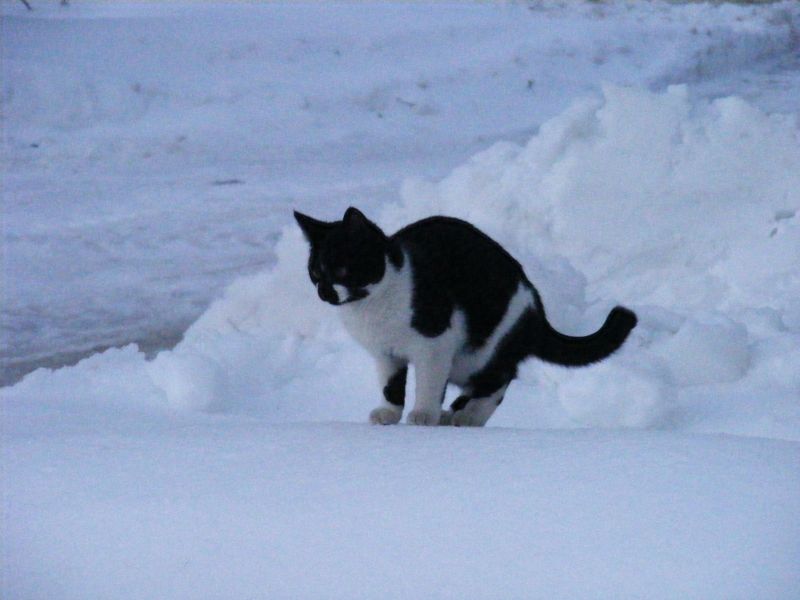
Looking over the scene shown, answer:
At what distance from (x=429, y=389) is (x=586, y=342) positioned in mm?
248

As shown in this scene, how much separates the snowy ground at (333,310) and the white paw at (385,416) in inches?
1.8

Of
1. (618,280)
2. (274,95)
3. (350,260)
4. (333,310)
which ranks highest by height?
(274,95)

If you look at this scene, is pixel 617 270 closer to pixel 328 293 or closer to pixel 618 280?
pixel 618 280

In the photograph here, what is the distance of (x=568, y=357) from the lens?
55.2 inches

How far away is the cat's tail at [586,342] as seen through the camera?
1.39 m

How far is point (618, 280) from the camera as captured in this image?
2.33 meters

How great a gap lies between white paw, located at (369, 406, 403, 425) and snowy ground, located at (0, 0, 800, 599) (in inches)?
1.8

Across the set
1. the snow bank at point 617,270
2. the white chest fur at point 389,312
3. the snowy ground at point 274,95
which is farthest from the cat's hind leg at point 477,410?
the snowy ground at point 274,95

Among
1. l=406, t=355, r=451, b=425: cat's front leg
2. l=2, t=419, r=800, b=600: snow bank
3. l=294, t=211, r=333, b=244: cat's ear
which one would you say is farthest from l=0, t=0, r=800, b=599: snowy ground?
l=294, t=211, r=333, b=244: cat's ear

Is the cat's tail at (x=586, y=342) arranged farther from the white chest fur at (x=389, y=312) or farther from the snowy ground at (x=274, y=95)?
the snowy ground at (x=274, y=95)

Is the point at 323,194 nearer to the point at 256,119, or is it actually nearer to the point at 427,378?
the point at 256,119

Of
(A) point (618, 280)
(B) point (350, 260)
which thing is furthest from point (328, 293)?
(A) point (618, 280)

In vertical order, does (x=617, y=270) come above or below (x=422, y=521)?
above

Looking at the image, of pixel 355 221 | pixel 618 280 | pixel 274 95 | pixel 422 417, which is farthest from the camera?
pixel 274 95
